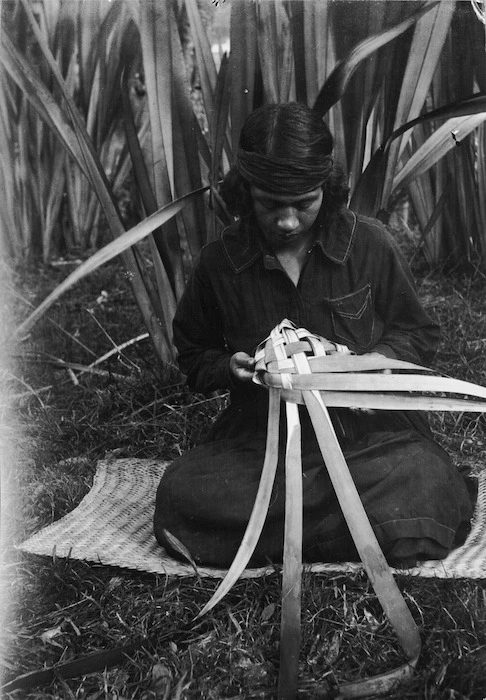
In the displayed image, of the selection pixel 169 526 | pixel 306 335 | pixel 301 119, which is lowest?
pixel 169 526

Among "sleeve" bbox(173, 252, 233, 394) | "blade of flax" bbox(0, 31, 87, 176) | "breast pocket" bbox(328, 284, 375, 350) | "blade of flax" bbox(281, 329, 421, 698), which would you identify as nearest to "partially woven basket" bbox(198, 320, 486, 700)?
"blade of flax" bbox(281, 329, 421, 698)

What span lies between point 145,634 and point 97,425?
0.81 m

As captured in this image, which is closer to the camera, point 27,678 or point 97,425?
point 27,678

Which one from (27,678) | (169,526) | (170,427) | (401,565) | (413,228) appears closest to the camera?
(27,678)

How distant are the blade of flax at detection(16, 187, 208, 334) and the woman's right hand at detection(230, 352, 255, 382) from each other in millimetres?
322

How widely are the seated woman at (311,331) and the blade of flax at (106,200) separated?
479mm

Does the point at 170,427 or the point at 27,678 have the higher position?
the point at 27,678

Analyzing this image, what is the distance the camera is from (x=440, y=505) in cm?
156

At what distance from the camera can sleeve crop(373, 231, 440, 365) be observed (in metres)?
1.67

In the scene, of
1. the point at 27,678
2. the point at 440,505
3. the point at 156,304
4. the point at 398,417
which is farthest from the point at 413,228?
the point at 27,678

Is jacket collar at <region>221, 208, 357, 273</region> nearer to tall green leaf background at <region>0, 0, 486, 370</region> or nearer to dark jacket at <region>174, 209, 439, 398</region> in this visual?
dark jacket at <region>174, 209, 439, 398</region>

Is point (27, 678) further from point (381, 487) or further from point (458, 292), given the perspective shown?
point (458, 292)

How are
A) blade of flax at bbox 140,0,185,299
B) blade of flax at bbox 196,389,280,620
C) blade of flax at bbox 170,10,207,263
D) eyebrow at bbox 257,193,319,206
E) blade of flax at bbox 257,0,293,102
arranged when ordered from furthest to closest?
blade of flax at bbox 170,10,207,263 < blade of flax at bbox 140,0,185,299 < blade of flax at bbox 257,0,293,102 < eyebrow at bbox 257,193,319,206 < blade of flax at bbox 196,389,280,620

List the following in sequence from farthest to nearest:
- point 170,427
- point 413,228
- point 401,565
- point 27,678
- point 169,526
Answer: point 413,228, point 170,427, point 169,526, point 401,565, point 27,678
